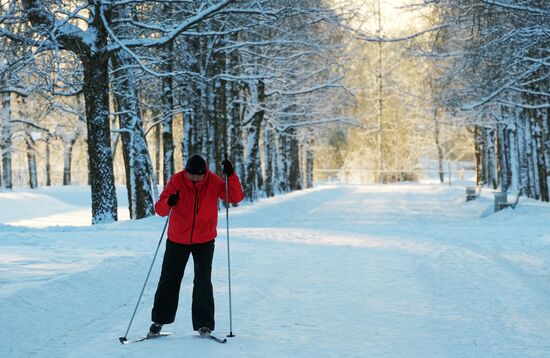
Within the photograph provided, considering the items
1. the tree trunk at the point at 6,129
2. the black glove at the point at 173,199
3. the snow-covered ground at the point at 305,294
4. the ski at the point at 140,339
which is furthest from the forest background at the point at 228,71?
the ski at the point at 140,339

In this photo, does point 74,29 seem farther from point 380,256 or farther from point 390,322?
point 390,322

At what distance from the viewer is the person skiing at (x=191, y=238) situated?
7.55 metres

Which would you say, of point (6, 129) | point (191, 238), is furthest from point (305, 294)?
point (6, 129)

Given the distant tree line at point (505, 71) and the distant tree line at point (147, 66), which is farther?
the distant tree line at point (505, 71)

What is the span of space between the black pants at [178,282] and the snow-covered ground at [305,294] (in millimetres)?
259

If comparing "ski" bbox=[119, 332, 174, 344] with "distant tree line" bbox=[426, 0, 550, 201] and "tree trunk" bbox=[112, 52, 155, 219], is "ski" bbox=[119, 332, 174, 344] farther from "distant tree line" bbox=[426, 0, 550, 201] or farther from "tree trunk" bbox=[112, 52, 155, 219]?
"tree trunk" bbox=[112, 52, 155, 219]

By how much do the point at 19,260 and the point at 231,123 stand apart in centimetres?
2150

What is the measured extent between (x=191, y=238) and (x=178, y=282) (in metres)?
0.50

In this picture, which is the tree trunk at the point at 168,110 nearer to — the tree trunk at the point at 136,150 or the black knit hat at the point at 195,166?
the tree trunk at the point at 136,150

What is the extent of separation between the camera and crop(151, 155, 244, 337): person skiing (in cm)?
755

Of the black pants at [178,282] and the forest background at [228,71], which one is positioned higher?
the forest background at [228,71]

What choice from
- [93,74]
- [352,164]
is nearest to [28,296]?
[93,74]

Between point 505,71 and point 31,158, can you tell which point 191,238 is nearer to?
point 505,71

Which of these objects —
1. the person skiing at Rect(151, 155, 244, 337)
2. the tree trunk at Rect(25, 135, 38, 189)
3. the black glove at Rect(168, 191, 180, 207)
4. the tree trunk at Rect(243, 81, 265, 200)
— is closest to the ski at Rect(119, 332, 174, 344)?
the person skiing at Rect(151, 155, 244, 337)
